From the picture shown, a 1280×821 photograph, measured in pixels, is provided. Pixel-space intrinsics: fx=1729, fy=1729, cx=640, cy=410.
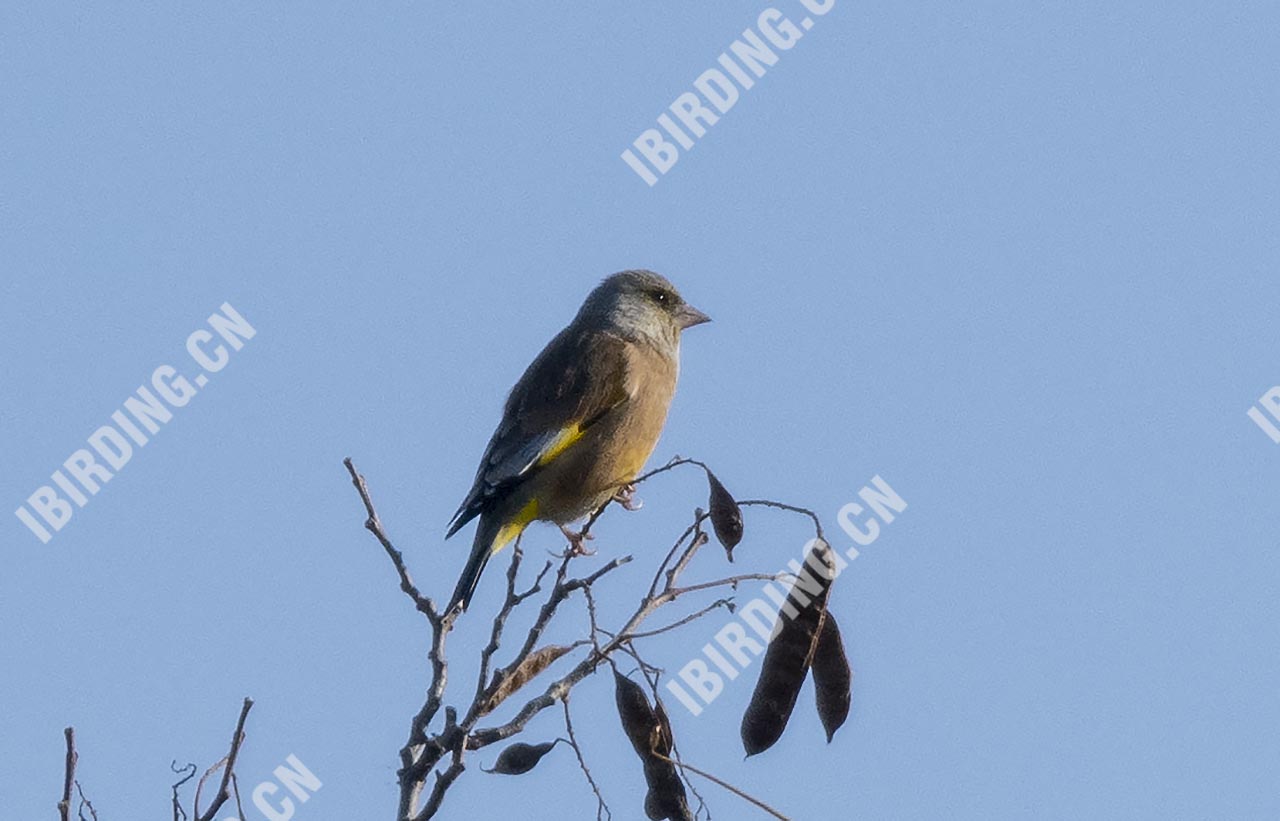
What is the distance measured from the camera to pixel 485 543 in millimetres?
7188

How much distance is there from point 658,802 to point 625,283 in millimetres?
4454

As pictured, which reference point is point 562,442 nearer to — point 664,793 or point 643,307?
point 643,307

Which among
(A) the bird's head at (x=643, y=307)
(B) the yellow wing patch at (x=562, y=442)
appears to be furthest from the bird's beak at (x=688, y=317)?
(B) the yellow wing patch at (x=562, y=442)

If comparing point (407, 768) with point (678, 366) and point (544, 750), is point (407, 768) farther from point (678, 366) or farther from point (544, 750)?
point (678, 366)

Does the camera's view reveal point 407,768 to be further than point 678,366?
No

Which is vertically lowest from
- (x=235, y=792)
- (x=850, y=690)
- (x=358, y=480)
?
(x=850, y=690)

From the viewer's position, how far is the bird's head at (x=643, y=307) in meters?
8.66

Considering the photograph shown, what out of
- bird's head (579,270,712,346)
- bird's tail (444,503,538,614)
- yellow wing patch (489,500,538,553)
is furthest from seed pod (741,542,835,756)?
bird's head (579,270,712,346)

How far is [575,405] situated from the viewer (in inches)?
307

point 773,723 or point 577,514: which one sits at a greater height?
point 577,514

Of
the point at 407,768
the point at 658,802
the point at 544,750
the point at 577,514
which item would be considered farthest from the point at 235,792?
the point at 577,514

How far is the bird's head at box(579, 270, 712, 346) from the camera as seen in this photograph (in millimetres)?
8656

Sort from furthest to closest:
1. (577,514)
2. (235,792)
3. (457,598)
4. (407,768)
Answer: (577,514) < (457,598) < (407,768) < (235,792)

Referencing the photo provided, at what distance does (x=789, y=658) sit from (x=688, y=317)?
14.1 feet
